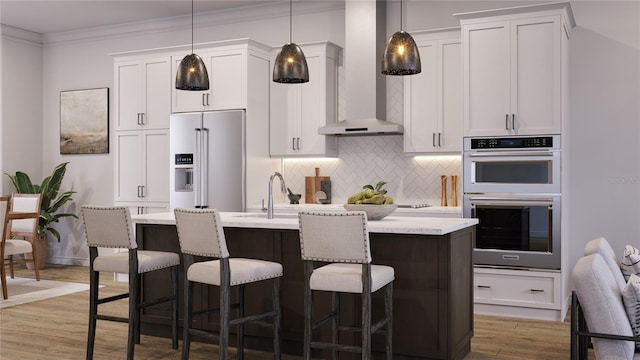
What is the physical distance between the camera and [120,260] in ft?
13.6

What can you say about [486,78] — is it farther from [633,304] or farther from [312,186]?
[633,304]

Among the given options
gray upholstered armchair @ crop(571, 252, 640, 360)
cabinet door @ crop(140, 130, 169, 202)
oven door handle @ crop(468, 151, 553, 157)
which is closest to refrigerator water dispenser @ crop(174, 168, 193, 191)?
cabinet door @ crop(140, 130, 169, 202)

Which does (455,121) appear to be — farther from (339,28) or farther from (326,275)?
(326,275)

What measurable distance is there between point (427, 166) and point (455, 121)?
2.05ft

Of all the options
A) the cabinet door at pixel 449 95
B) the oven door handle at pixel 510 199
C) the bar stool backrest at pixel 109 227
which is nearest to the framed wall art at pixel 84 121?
the bar stool backrest at pixel 109 227

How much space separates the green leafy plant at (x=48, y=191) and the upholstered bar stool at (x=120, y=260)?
4173 mm

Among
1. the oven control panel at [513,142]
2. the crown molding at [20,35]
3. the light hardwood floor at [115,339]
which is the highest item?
the crown molding at [20,35]

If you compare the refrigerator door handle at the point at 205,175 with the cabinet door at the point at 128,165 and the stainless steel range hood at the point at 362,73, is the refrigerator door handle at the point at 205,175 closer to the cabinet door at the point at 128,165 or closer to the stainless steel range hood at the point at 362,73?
the cabinet door at the point at 128,165

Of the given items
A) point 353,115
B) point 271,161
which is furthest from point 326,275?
point 271,161

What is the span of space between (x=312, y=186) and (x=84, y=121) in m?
3.42

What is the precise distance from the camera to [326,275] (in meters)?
3.51

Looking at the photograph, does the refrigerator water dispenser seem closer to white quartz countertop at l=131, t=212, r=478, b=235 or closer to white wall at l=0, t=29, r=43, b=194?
white quartz countertop at l=131, t=212, r=478, b=235

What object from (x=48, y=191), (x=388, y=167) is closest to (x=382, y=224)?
(x=388, y=167)

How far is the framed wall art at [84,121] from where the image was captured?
8.20 metres
